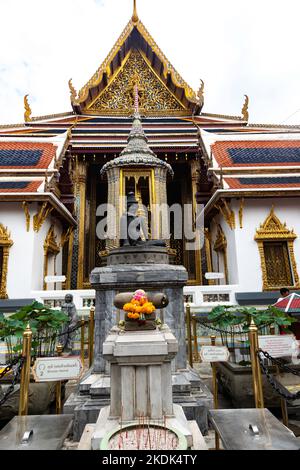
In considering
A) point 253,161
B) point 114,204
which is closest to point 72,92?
point 253,161

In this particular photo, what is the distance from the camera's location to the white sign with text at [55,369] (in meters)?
2.89

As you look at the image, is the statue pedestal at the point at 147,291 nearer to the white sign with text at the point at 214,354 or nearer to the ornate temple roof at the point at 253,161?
the white sign with text at the point at 214,354

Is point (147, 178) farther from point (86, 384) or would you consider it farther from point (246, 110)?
point (246, 110)

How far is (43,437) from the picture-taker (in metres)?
2.08

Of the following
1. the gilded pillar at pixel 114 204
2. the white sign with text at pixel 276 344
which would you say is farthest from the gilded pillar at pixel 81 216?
the white sign with text at pixel 276 344

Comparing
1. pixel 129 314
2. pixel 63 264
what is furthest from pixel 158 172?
pixel 63 264

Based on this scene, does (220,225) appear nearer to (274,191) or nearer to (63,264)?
(274,191)

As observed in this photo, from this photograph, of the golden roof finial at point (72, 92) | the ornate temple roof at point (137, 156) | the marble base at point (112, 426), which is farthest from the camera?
the golden roof finial at point (72, 92)

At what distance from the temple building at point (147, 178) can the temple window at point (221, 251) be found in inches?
1.6

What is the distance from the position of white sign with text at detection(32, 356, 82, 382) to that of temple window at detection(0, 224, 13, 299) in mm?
5760

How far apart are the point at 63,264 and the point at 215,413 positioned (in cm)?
1106

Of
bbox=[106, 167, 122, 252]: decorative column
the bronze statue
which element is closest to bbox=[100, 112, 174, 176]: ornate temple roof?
bbox=[106, 167, 122, 252]: decorative column

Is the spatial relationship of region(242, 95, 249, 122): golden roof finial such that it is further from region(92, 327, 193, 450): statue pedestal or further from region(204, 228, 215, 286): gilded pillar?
region(92, 327, 193, 450): statue pedestal

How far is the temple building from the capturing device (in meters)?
8.34
